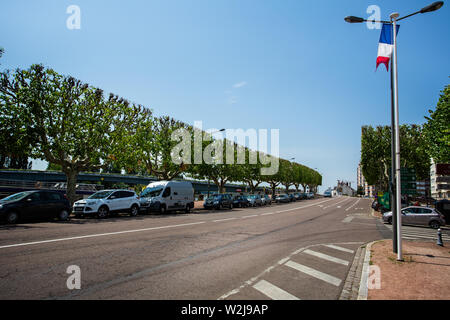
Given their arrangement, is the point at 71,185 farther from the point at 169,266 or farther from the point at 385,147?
the point at 385,147

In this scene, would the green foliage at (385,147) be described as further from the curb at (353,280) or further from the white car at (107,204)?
the curb at (353,280)

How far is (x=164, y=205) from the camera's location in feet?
70.9

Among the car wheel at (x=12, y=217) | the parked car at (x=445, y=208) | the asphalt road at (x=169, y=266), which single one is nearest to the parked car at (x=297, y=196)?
the parked car at (x=445, y=208)

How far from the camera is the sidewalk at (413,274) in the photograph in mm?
4703

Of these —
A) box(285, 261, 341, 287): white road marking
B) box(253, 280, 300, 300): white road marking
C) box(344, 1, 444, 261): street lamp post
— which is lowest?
box(285, 261, 341, 287): white road marking

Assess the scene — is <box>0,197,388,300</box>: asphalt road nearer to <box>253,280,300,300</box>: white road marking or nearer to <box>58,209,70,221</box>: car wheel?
<box>253,280,300,300</box>: white road marking

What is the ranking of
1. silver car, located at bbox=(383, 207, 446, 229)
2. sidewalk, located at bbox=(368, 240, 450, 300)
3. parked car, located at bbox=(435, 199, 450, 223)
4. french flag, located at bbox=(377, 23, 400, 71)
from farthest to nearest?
parked car, located at bbox=(435, 199, 450, 223) → silver car, located at bbox=(383, 207, 446, 229) → french flag, located at bbox=(377, 23, 400, 71) → sidewalk, located at bbox=(368, 240, 450, 300)

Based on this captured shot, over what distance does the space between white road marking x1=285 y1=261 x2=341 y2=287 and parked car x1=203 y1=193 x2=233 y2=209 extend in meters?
24.2

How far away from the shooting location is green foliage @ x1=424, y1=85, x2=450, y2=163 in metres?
18.3

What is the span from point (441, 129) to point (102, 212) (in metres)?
23.1

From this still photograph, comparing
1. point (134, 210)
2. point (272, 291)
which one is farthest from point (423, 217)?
point (134, 210)

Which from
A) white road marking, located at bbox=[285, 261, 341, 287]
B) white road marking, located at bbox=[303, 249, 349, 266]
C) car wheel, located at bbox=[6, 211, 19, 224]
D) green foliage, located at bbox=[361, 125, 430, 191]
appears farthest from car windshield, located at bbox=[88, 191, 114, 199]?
green foliage, located at bbox=[361, 125, 430, 191]

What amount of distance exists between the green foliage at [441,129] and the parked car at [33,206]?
22932mm
